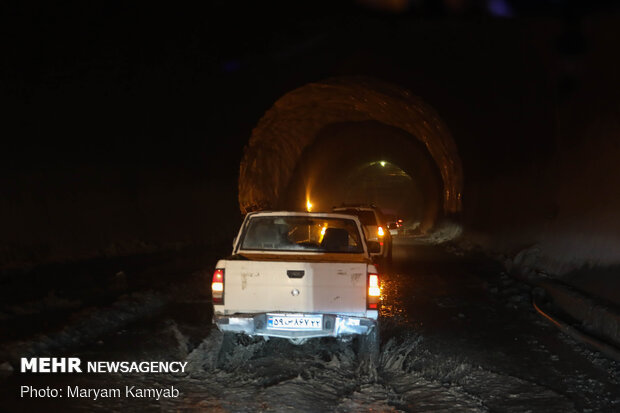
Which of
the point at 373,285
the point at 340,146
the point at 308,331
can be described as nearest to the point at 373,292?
the point at 373,285

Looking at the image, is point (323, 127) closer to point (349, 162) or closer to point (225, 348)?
point (349, 162)

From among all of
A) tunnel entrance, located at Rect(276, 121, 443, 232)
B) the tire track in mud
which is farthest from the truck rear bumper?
tunnel entrance, located at Rect(276, 121, 443, 232)

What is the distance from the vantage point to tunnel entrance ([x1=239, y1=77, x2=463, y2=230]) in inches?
1079

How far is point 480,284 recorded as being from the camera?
14312 mm

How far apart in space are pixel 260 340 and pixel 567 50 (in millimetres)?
9124

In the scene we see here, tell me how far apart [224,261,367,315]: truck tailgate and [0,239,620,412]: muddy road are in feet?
2.08

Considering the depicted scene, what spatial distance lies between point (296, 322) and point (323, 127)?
3027 centimetres

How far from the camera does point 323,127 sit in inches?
1431

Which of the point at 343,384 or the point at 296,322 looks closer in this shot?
the point at 343,384

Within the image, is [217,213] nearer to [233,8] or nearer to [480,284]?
[233,8]

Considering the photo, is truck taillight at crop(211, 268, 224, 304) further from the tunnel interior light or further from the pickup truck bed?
the tunnel interior light

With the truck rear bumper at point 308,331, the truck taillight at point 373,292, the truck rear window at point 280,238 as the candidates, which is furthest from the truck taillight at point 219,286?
the truck taillight at point 373,292

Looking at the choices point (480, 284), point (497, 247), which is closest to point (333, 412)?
point (480, 284)

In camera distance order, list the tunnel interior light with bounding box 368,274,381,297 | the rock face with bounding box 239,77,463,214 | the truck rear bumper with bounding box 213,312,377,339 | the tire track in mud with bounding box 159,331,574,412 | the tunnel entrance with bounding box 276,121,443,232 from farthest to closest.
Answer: the tunnel entrance with bounding box 276,121,443,232, the rock face with bounding box 239,77,463,214, the tunnel interior light with bounding box 368,274,381,297, the truck rear bumper with bounding box 213,312,377,339, the tire track in mud with bounding box 159,331,574,412
